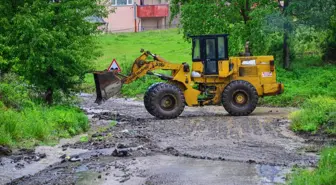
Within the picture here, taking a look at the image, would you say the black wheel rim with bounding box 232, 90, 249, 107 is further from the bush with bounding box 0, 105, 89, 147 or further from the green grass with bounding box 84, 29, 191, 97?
the green grass with bounding box 84, 29, 191, 97

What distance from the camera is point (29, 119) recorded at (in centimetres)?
1927

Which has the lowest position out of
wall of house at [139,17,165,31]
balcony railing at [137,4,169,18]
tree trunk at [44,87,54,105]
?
tree trunk at [44,87,54,105]

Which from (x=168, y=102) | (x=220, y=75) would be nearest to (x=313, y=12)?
(x=220, y=75)

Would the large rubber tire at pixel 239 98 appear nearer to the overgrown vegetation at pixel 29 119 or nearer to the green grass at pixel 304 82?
the green grass at pixel 304 82

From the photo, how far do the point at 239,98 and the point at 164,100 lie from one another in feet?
9.70

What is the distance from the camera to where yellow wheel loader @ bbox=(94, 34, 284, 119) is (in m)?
23.2

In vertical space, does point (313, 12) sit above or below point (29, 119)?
above

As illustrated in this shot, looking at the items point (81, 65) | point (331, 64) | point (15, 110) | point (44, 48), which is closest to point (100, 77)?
point (81, 65)

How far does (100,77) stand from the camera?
23.0 meters

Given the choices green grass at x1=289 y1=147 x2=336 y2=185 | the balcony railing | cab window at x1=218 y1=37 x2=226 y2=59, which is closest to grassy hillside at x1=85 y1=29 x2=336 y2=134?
cab window at x1=218 y1=37 x2=226 y2=59

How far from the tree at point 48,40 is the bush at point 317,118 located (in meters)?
8.07

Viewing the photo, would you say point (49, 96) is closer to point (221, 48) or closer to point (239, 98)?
point (221, 48)

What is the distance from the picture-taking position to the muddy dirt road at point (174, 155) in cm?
1366

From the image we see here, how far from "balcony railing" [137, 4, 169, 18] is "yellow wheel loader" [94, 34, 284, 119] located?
38383 mm
